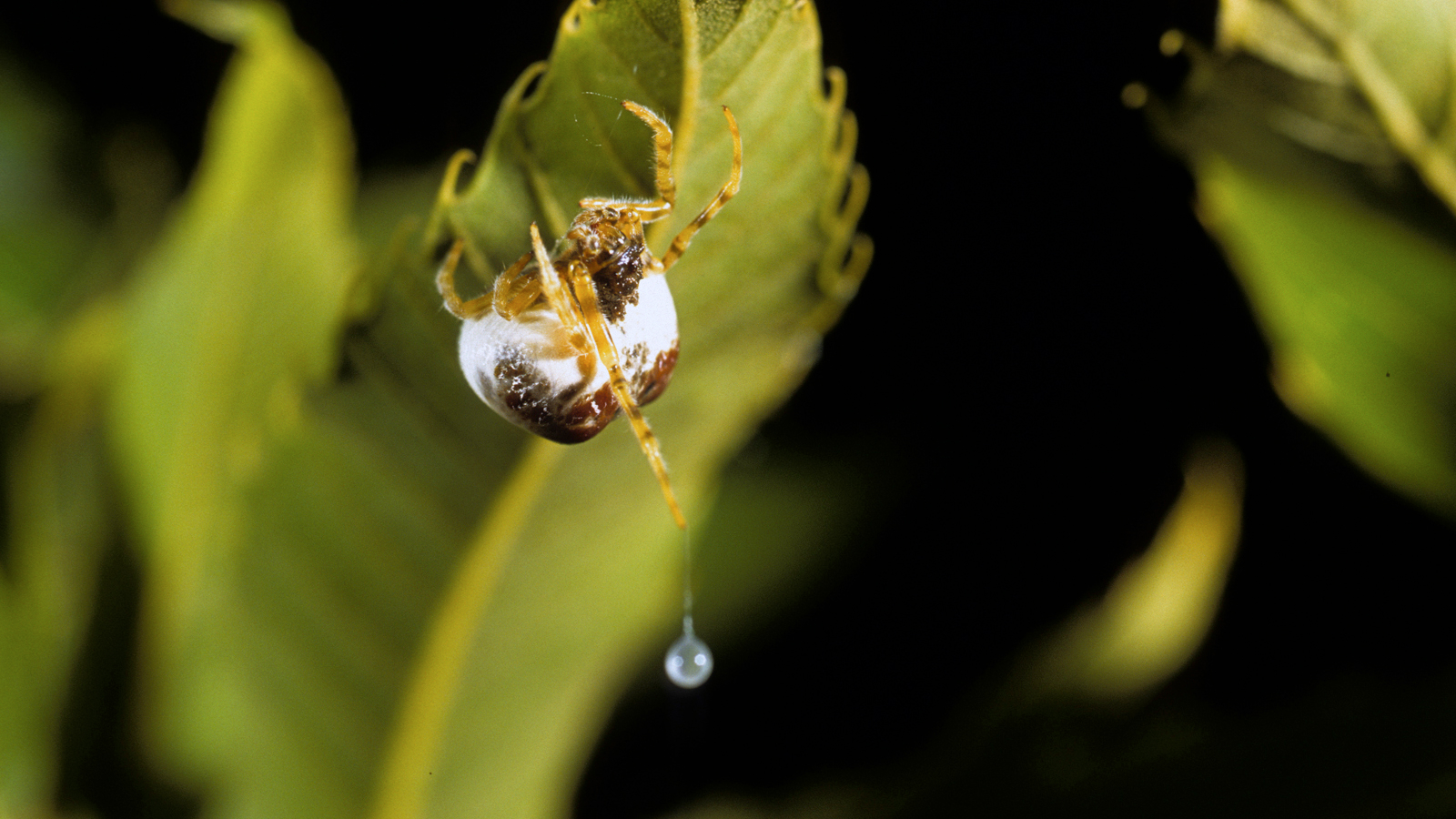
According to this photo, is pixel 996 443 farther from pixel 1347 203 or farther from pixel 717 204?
pixel 717 204

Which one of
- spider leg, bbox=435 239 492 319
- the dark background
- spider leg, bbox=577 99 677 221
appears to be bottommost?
the dark background

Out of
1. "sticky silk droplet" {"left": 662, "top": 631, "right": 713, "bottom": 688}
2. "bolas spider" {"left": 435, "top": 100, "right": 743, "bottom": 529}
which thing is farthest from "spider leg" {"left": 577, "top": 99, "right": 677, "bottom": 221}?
"sticky silk droplet" {"left": 662, "top": 631, "right": 713, "bottom": 688}

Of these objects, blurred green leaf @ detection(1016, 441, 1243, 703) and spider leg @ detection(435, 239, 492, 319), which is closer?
spider leg @ detection(435, 239, 492, 319)

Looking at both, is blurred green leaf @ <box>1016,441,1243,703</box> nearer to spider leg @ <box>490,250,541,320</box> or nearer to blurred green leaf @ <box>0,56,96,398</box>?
spider leg @ <box>490,250,541,320</box>

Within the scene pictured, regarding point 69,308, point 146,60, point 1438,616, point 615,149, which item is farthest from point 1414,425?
point 146,60

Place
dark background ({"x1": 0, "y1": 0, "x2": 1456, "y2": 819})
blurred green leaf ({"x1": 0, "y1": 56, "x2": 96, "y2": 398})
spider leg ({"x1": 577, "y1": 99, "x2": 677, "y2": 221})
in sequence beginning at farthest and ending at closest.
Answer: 1. blurred green leaf ({"x1": 0, "y1": 56, "x2": 96, "y2": 398})
2. dark background ({"x1": 0, "y1": 0, "x2": 1456, "y2": 819})
3. spider leg ({"x1": 577, "y1": 99, "x2": 677, "y2": 221})

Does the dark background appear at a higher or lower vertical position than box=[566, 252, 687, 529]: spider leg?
lower

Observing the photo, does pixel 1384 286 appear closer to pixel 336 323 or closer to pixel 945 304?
pixel 945 304
